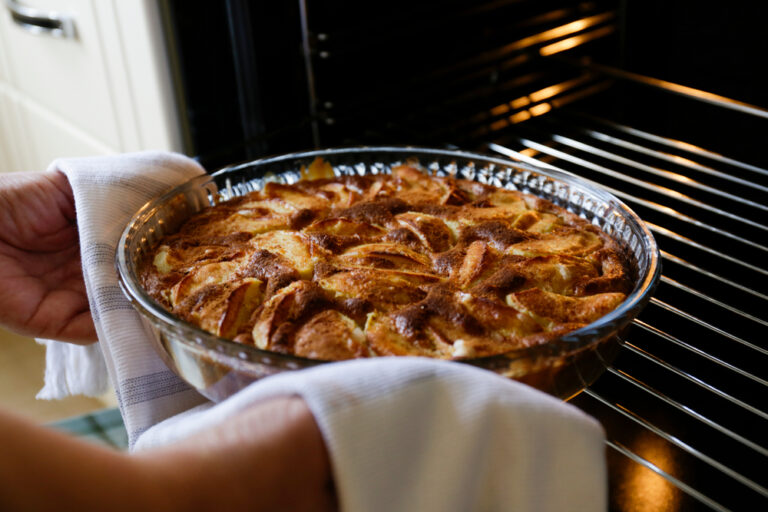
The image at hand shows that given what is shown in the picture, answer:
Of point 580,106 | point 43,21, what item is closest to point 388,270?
point 580,106

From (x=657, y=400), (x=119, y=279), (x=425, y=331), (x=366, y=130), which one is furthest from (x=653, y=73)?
(x=119, y=279)

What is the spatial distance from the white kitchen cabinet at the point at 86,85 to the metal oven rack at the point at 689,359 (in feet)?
1.98

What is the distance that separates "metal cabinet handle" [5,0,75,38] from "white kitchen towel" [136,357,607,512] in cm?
122

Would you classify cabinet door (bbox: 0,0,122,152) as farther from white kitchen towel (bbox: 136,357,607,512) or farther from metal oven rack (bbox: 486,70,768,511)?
white kitchen towel (bbox: 136,357,607,512)

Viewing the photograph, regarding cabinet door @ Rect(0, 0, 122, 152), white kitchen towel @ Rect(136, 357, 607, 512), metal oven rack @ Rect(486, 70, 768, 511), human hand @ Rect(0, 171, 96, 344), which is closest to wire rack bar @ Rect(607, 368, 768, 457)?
metal oven rack @ Rect(486, 70, 768, 511)

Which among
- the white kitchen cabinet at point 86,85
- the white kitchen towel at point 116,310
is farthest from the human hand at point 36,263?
the white kitchen cabinet at point 86,85

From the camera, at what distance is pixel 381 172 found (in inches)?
41.4

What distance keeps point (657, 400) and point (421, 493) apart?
15.9 inches

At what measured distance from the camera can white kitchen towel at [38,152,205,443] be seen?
0.76 m

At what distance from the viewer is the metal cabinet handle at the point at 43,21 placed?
1.45 metres

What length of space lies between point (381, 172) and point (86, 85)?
80cm

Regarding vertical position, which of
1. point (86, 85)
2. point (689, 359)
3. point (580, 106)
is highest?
point (86, 85)

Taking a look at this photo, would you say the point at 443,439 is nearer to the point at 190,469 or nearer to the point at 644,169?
the point at 190,469

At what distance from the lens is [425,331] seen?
671mm
